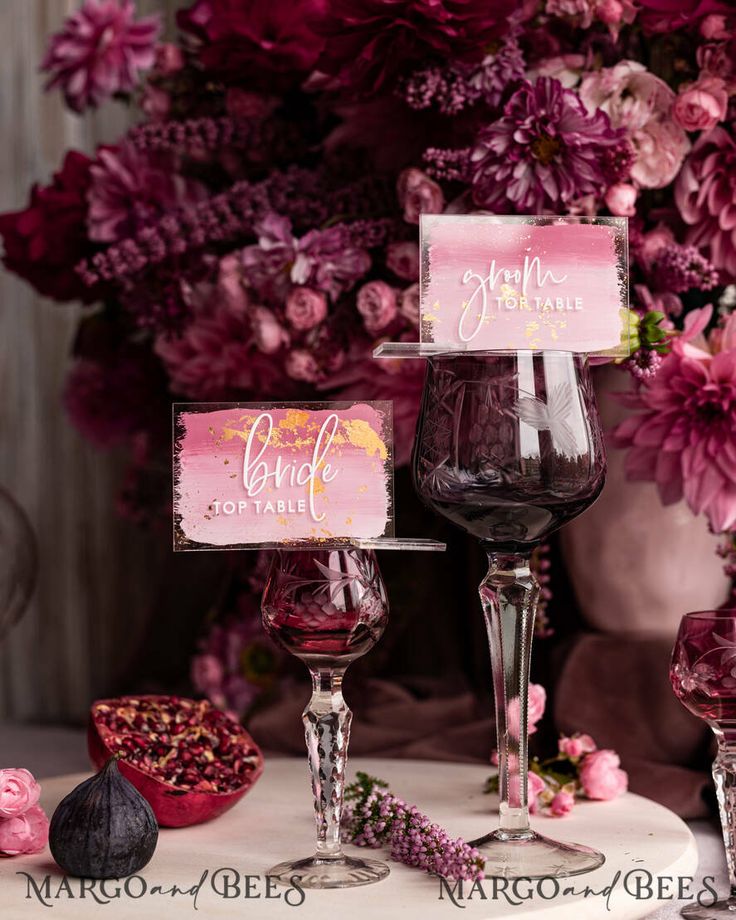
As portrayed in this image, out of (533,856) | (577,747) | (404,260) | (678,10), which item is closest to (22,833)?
(533,856)

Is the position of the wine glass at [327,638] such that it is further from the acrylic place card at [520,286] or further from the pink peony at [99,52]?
the pink peony at [99,52]

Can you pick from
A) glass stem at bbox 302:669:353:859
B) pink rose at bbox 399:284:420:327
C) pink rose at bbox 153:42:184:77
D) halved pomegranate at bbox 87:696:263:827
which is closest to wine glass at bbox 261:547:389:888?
glass stem at bbox 302:669:353:859

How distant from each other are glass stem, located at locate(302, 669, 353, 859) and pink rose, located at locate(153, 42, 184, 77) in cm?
77

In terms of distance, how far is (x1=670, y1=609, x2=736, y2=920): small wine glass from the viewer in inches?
32.4

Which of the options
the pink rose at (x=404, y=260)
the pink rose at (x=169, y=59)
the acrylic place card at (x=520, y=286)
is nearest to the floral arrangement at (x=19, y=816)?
the acrylic place card at (x=520, y=286)

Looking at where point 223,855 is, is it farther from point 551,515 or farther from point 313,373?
point 313,373

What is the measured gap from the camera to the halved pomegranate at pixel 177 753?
0.94 metres

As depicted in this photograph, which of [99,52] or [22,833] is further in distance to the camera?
[99,52]

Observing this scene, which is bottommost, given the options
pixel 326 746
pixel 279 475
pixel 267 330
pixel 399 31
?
pixel 326 746

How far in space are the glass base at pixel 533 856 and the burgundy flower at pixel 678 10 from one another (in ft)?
2.18

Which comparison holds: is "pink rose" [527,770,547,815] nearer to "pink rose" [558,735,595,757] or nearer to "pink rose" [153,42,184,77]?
"pink rose" [558,735,595,757]

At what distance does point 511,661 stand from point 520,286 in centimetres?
26

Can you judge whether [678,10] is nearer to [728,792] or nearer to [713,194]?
[713,194]

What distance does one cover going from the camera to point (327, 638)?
0.82 metres
